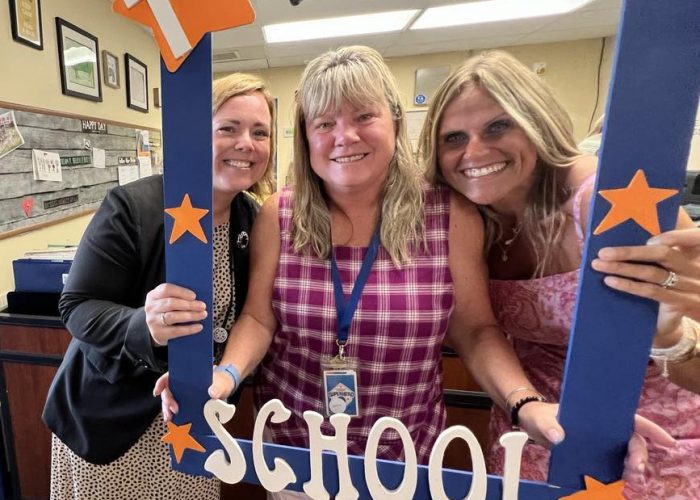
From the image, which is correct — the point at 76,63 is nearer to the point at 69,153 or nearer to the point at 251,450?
the point at 69,153

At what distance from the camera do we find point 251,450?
0.70 metres

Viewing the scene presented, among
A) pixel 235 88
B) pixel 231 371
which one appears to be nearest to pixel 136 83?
pixel 235 88

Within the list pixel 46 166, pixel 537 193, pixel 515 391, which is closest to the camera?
pixel 515 391

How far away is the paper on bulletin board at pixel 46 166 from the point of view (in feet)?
6.56

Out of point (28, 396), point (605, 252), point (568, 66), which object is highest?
point (568, 66)

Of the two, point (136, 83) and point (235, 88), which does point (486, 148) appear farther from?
point (136, 83)

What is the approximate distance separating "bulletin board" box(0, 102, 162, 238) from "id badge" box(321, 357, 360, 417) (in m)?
1.83

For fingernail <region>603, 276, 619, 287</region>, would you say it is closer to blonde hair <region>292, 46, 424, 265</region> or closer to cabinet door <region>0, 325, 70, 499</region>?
blonde hair <region>292, 46, 424, 265</region>

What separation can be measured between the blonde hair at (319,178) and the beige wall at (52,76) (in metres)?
1.75

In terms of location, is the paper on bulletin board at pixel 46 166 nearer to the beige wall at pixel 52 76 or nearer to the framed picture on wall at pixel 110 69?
the beige wall at pixel 52 76

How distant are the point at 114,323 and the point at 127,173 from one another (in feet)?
8.27

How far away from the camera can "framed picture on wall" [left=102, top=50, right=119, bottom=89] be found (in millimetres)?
2615

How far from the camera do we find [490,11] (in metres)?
3.18

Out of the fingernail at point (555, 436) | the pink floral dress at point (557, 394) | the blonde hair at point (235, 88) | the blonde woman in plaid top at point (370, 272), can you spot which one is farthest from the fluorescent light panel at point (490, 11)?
the fingernail at point (555, 436)
